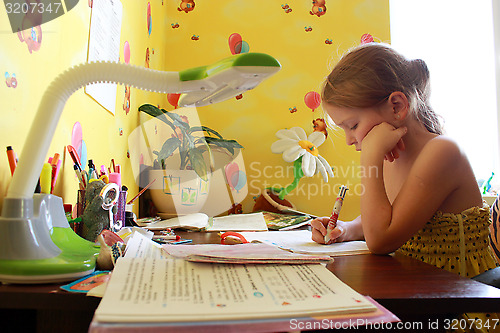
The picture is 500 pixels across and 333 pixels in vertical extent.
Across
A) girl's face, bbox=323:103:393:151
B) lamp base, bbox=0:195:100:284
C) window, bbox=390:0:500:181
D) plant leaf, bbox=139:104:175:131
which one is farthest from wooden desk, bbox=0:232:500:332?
window, bbox=390:0:500:181

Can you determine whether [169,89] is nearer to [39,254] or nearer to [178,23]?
[39,254]

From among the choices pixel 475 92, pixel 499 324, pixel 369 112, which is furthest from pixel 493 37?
pixel 499 324

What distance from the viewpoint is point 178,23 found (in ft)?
6.05

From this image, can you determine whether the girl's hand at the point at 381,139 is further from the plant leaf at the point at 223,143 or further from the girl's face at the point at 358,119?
the plant leaf at the point at 223,143

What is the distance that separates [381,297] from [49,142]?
43 centimetres

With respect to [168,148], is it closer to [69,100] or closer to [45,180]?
[69,100]

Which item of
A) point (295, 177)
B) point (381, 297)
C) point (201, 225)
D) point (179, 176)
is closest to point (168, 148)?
point (179, 176)

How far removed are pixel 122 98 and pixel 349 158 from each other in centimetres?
117

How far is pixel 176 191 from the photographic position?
49.7 inches

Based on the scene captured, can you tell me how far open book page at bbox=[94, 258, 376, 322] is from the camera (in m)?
0.32

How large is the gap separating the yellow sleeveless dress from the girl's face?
0.24 m

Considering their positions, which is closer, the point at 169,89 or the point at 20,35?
the point at 169,89

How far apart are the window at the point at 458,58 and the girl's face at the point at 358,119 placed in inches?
49.7

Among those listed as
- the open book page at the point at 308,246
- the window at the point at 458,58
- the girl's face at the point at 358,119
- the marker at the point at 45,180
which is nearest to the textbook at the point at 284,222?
the open book page at the point at 308,246
